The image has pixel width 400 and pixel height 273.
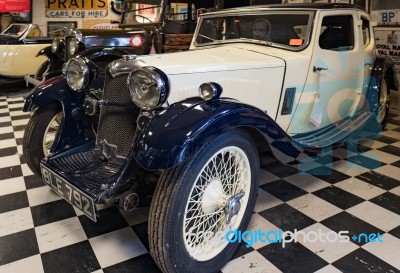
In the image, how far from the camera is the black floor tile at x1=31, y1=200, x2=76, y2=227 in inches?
80.0

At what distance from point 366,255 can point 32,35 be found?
19.5 feet

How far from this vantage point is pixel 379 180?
2609 millimetres

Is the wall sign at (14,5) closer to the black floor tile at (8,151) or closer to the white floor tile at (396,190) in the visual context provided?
the black floor tile at (8,151)

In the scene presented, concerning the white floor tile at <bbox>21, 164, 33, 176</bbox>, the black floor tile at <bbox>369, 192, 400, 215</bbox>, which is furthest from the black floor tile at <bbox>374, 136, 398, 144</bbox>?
the white floor tile at <bbox>21, 164, 33, 176</bbox>

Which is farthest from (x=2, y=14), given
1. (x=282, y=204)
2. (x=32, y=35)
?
(x=282, y=204)

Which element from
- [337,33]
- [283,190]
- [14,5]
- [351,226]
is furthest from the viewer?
[14,5]

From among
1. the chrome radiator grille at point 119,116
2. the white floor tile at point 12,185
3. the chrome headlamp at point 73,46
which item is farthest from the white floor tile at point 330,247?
the chrome headlamp at point 73,46

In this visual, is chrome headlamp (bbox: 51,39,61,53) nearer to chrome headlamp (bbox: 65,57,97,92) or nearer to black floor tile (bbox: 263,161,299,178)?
chrome headlamp (bbox: 65,57,97,92)

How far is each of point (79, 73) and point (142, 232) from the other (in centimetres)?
103

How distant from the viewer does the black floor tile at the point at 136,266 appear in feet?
5.31

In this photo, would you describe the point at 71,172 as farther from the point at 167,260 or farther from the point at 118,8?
the point at 118,8

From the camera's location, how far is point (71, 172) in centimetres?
176

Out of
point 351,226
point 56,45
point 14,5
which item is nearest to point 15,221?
point 351,226

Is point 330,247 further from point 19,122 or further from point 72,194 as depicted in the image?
point 19,122
